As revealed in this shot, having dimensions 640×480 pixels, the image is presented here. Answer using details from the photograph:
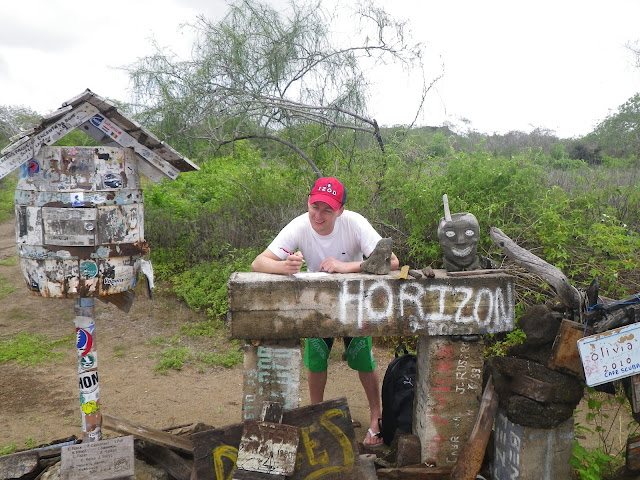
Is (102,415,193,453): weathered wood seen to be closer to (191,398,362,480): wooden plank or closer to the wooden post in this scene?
the wooden post

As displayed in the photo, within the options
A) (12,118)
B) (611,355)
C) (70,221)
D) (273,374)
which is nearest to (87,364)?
(70,221)

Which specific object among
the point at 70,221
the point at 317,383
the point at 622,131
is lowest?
the point at 317,383

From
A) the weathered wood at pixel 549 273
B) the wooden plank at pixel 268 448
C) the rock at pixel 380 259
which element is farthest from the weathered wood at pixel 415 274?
the wooden plank at pixel 268 448

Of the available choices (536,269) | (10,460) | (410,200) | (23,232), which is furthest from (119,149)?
(410,200)

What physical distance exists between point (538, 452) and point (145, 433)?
2.40 m

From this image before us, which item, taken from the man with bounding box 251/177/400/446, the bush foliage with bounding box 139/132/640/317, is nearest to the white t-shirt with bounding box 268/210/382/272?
the man with bounding box 251/177/400/446

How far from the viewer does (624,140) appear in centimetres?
1548

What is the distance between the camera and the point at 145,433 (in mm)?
3359

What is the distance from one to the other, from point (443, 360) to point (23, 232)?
8.81 feet

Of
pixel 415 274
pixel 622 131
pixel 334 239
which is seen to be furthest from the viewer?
pixel 622 131

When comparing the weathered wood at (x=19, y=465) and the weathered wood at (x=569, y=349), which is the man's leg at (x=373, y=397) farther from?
the weathered wood at (x=19, y=465)

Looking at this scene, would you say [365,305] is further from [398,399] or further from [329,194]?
[398,399]

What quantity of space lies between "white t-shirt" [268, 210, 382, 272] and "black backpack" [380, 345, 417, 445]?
3.40ft

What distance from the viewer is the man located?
345cm
